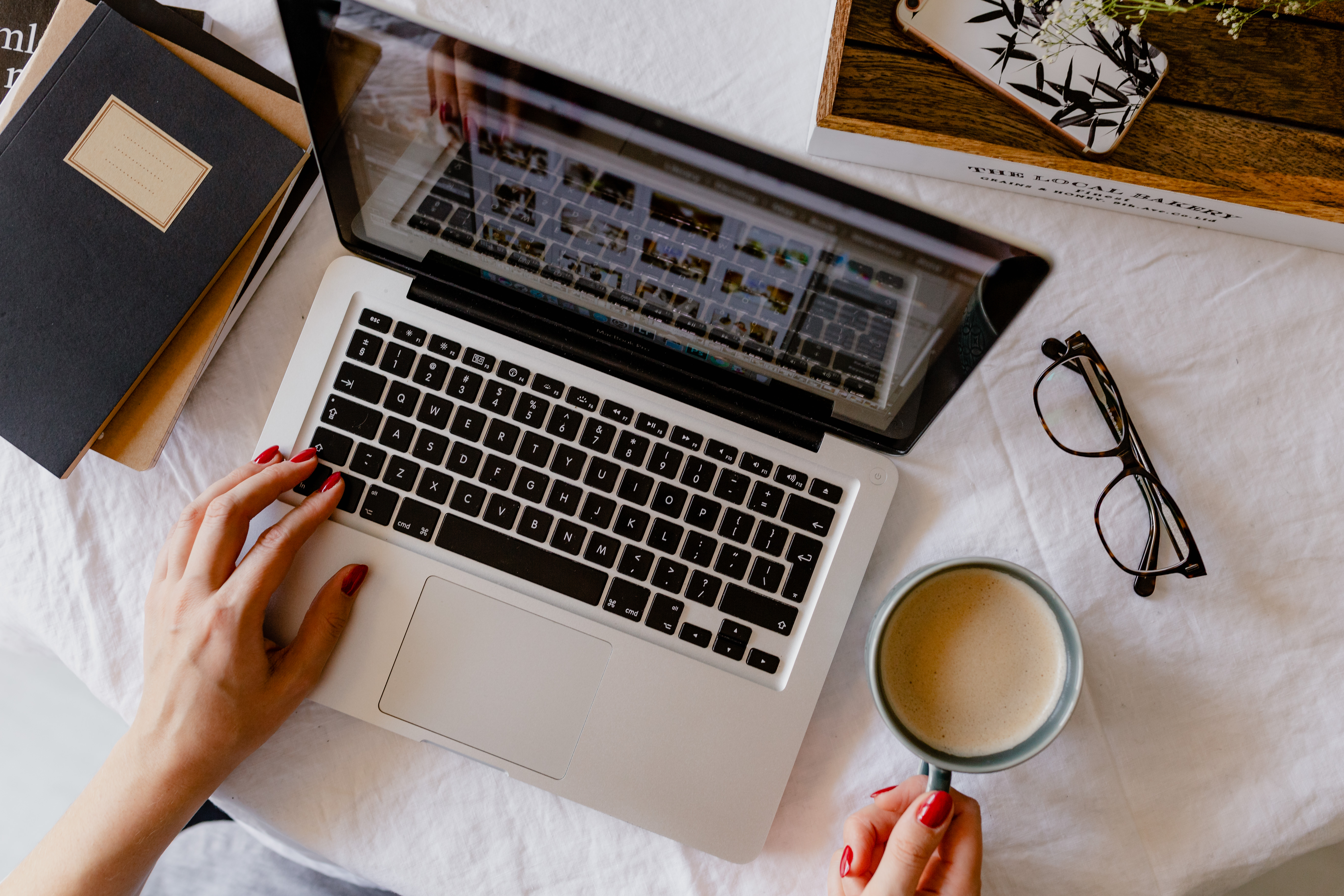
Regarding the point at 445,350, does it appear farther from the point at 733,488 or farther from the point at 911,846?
the point at 911,846

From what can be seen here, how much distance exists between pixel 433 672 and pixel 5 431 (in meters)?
0.37

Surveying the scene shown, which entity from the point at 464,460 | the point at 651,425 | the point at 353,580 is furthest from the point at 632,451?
the point at 353,580

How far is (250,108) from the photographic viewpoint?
24.6 inches

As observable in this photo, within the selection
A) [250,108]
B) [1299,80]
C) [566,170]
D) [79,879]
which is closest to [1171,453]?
[1299,80]

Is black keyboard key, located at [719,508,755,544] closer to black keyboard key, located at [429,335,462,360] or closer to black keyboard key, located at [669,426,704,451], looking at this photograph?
black keyboard key, located at [669,426,704,451]

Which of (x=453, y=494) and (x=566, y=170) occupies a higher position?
(x=566, y=170)

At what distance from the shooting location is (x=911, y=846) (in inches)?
22.1

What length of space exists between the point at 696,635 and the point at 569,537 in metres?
0.12

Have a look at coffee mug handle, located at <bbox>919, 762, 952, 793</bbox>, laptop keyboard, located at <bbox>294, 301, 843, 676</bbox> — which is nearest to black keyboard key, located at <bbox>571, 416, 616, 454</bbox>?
laptop keyboard, located at <bbox>294, 301, 843, 676</bbox>

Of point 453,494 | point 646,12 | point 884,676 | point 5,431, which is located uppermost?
point 646,12

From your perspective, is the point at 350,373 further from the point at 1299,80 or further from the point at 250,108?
the point at 1299,80

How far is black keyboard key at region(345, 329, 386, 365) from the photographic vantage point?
0.61m

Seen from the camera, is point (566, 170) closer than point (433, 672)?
Yes

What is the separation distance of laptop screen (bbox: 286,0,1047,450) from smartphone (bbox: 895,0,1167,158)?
0.64 feet
